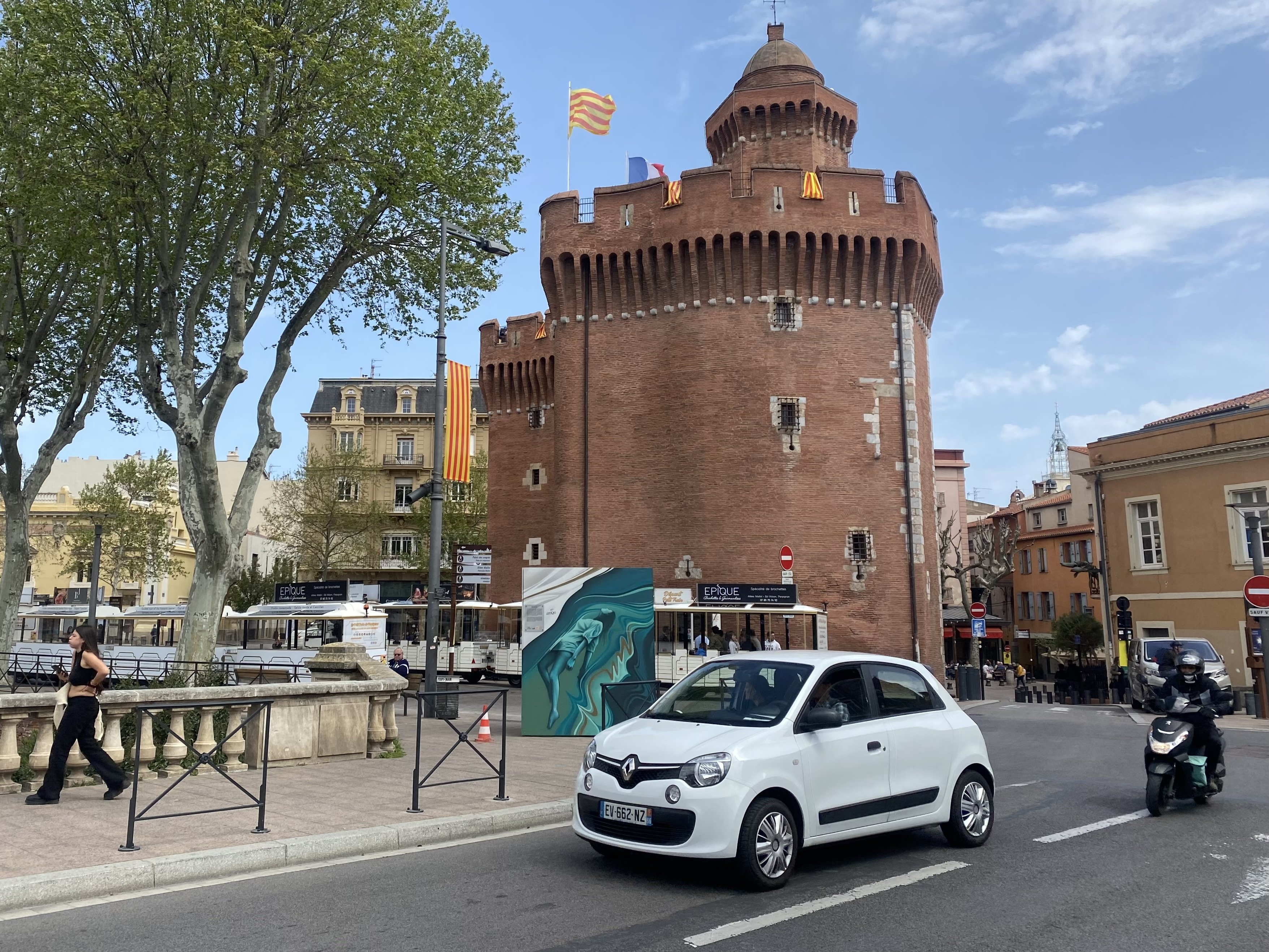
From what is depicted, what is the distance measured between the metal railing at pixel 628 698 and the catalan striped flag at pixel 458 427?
8.07 meters

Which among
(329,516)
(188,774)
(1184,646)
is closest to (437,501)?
(188,774)

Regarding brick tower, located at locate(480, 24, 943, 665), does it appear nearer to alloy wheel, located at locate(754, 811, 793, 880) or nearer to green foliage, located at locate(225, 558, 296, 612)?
green foliage, located at locate(225, 558, 296, 612)

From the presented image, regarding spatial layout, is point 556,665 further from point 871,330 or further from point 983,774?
point 871,330

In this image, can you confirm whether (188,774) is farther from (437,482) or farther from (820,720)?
(437,482)

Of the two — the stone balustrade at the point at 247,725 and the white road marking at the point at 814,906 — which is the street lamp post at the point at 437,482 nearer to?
the stone balustrade at the point at 247,725

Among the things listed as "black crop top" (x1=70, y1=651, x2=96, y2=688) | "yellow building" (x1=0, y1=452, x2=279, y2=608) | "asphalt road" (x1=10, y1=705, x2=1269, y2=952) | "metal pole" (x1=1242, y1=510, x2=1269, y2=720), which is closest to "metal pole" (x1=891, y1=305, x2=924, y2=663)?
"metal pole" (x1=1242, y1=510, x2=1269, y2=720)

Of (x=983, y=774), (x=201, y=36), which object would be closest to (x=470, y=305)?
(x=201, y=36)

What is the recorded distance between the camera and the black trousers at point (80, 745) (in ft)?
27.3

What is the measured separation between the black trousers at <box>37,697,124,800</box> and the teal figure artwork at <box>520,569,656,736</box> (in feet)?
22.1

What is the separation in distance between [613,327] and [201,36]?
64.2 ft

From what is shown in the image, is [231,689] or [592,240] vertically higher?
[592,240]

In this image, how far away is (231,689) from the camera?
10.1 meters

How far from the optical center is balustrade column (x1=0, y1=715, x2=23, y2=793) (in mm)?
8883

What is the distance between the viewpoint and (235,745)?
10.6m
